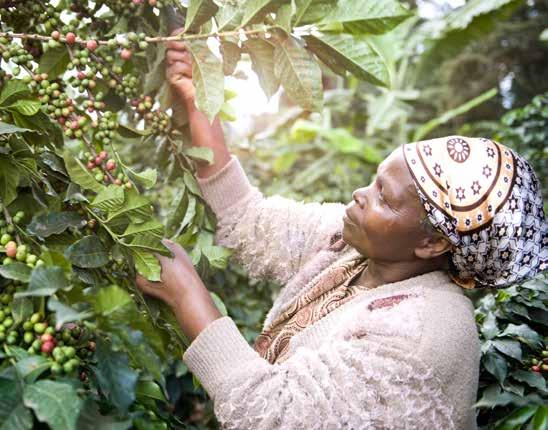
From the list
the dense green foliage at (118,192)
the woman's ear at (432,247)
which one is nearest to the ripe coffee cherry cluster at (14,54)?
the dense green foliage at (118,192)

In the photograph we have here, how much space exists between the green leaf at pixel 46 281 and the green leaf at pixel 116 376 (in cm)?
10

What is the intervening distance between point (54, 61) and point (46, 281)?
0.65 meters

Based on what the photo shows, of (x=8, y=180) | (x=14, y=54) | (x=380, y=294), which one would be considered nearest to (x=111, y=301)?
(x=8, y=180)

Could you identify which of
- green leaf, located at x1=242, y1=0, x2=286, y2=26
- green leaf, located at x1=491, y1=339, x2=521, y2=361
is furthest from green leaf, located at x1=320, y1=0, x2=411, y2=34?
green leaf, located at x1=491, y1=339, x2=521, y2=361

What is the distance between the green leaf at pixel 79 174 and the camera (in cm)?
112

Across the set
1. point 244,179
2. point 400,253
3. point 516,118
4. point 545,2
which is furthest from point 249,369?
point 545,2

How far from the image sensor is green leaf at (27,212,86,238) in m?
1.08

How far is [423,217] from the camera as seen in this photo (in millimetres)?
1455

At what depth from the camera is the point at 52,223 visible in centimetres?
110

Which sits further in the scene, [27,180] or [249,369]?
[249,369]

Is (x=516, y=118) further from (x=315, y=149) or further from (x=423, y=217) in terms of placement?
(x=315, y=149)

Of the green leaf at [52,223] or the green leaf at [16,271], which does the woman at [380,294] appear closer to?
the green leaf at [52,223]

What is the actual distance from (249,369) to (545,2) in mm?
6538

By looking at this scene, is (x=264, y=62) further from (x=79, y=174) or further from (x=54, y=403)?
(x=54, y=403)
